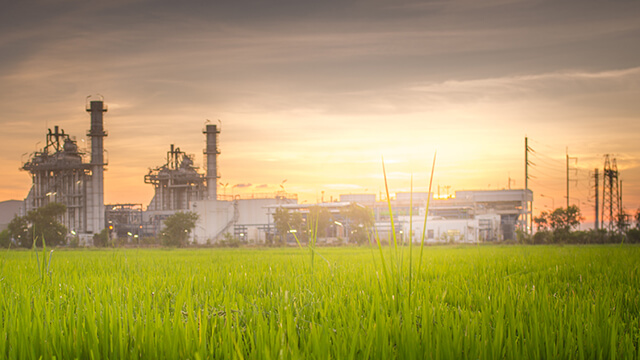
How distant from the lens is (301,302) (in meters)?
3.03

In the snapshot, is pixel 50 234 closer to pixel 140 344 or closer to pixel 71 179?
pixel 71 179

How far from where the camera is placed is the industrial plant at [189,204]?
5303 cm

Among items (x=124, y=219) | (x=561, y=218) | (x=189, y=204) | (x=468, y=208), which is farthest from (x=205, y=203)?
(x=561, y=218)

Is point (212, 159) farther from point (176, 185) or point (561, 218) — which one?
point (561, 218)

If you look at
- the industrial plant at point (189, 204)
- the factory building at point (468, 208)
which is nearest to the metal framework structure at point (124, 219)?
the industrial plant at point (189, 204)

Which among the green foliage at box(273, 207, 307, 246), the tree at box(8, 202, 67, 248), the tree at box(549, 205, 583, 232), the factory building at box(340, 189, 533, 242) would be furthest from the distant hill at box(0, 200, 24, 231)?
the tree at box(549, 205, 583, 232)

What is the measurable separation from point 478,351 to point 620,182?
260 ft

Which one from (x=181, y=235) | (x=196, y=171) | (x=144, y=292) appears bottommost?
(x=181, y=235)

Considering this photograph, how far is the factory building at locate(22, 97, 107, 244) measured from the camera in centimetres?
5262

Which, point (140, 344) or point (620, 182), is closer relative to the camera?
point (140, 344)

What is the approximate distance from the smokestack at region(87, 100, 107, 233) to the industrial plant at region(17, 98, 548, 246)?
0.10 m

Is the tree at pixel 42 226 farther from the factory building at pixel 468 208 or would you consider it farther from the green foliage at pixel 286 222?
the factory building at pixel 468 208

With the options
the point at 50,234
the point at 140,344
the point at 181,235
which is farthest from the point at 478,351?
the point at 50,234

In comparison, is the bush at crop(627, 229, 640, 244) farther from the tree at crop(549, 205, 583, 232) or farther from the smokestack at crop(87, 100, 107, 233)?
the smokestack at crop(87, 100, 107, 233)
